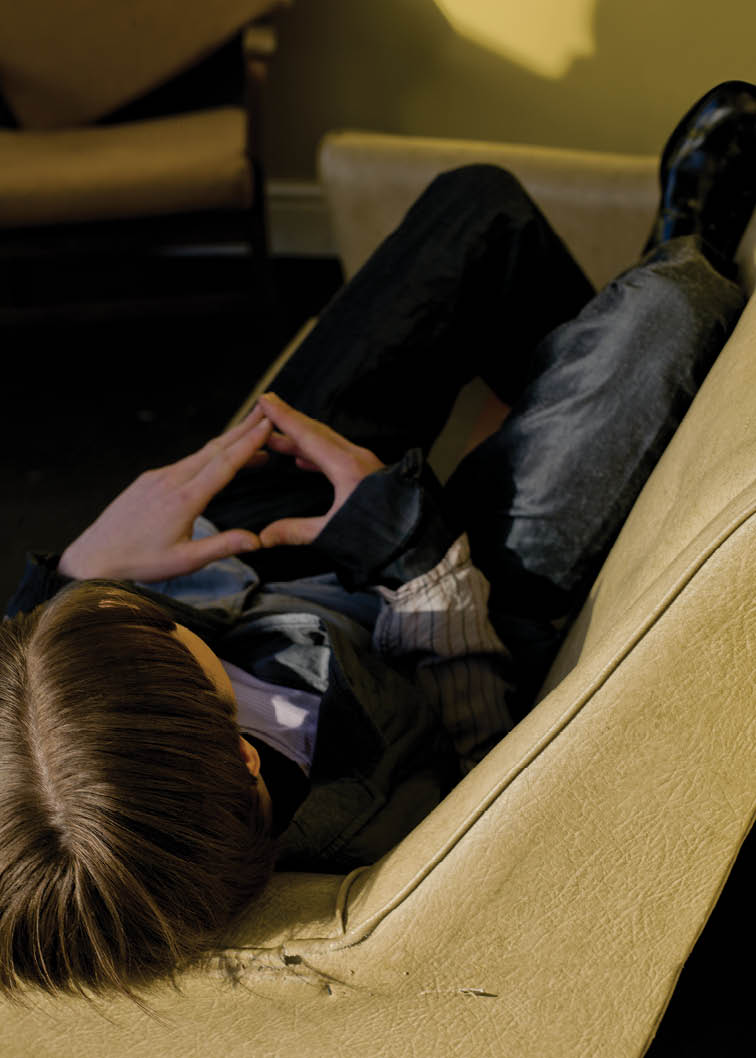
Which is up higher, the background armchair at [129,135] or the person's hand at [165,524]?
the background armchair at [129,135]

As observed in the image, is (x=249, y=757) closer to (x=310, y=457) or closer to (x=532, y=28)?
(x=310, y=457)

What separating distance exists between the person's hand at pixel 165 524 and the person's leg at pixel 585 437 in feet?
0.80

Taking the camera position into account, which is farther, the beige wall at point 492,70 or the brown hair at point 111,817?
the beige wall at point 492,70

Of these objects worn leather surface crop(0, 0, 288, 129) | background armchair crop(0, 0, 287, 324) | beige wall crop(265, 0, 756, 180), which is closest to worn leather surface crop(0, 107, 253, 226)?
background armchair crop(0, 0, 287, 324)

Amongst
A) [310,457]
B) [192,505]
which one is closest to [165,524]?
[192,505]

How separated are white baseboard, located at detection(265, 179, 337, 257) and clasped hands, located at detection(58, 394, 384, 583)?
65.1 inches

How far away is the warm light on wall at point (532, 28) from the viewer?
205 cm

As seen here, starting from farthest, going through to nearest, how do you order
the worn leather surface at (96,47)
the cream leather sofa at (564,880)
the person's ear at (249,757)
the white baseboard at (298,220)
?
the white baseboard at (298,220), the worn leather surface at (96,47), the person's ear at (249,757), the cream leather sofa at (564,880)

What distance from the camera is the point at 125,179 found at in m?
1.88

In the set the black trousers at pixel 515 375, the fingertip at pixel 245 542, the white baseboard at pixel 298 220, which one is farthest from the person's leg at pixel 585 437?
the white baseboard at pixel 298 220

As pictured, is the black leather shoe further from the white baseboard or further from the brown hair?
the white baseboard

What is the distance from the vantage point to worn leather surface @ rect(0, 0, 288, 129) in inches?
78.7

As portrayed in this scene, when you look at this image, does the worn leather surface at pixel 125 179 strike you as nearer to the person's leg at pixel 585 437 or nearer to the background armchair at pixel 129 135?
the background armchair at pixel 129 135

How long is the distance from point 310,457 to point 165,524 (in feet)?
0.55
